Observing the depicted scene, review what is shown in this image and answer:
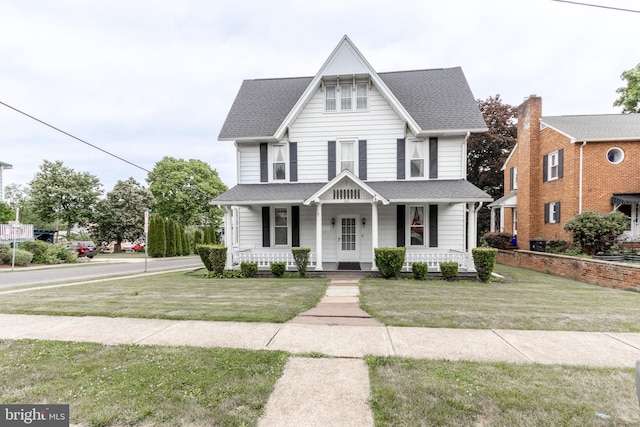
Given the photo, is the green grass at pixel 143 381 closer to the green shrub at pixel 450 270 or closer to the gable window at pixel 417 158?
the green shrub at pixel 450 270

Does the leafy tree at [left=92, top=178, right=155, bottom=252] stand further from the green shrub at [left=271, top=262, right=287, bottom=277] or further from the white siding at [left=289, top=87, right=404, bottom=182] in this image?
the green shrub at [left=271, top=262, right=287, bottom=277]

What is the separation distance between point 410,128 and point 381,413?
10898 mm

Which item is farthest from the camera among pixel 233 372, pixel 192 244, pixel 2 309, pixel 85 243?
pixel 192 244

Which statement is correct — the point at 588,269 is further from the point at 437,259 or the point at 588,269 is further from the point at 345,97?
the point at 345,97

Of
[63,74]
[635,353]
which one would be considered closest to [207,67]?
[63,74]

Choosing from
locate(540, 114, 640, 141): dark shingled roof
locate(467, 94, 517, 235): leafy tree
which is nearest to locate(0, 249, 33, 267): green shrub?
locate(540, 114, 640, 141): dark shingled roof

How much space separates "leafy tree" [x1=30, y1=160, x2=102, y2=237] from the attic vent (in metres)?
33.5

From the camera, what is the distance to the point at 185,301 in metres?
6.61

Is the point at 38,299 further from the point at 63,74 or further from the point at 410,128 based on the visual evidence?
the point at 63,74

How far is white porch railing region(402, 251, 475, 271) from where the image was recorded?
10.3 meters

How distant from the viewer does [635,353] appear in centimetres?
374

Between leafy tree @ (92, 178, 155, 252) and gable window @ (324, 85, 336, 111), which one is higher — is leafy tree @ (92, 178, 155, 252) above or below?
below

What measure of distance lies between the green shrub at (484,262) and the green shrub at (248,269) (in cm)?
799

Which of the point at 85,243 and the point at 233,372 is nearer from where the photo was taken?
the point at 233,372
